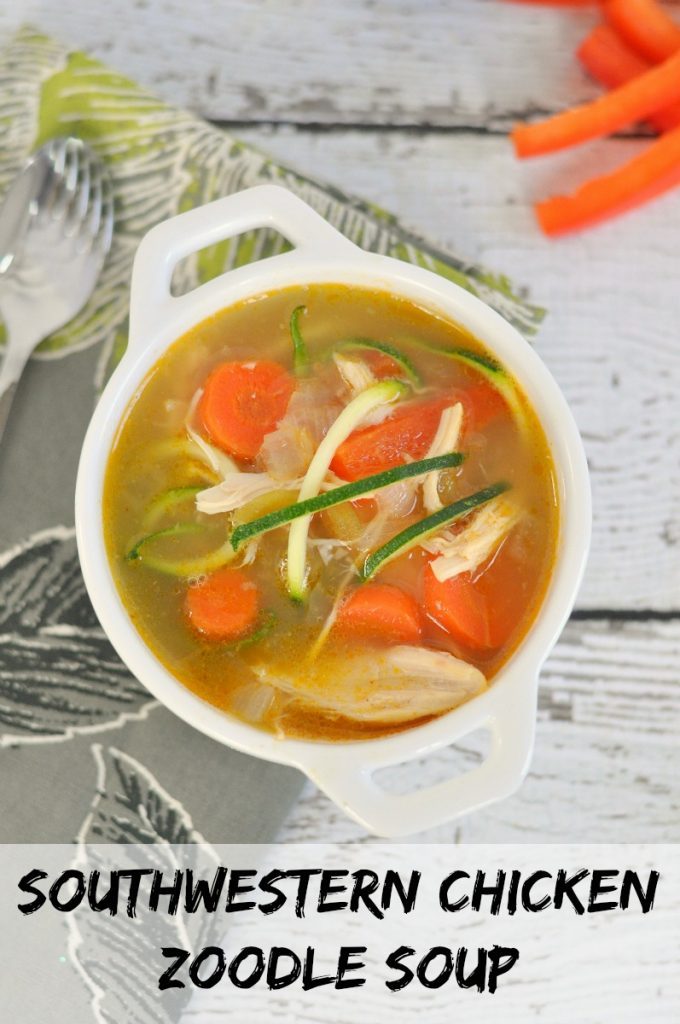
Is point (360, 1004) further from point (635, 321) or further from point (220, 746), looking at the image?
point (635, 321)

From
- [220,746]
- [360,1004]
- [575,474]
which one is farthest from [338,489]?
[360,1004]

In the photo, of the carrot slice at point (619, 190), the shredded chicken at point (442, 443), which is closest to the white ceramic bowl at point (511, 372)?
the shredded chicken at point (442, 443)

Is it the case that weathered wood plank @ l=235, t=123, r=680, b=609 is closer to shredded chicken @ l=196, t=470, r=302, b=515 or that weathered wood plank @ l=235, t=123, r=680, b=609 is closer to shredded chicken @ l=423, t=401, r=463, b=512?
shredded chicken @ l=423, t=401, r=463, b=512

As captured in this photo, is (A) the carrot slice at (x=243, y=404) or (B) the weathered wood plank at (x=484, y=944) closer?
(A) the carrot slice at (x=243, y=404)

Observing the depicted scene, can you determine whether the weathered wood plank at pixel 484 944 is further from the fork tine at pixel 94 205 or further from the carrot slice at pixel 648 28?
the carrot slice at pixel 648 28

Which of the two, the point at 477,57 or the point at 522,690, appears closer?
the point at 522,690

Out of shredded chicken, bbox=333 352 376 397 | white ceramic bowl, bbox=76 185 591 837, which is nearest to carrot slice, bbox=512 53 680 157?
white ceramic bowl, bbox=76 185 591 837
